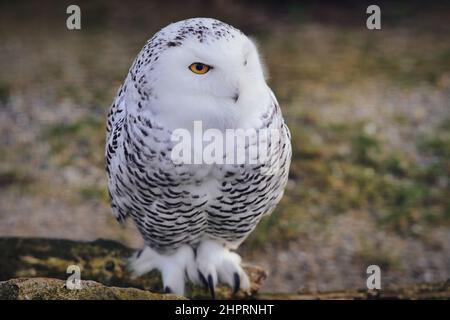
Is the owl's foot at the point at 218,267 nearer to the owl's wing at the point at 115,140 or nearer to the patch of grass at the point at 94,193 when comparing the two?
the owl's wing at the point at 115,140

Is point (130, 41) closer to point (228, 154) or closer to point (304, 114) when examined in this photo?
point (304, 114)

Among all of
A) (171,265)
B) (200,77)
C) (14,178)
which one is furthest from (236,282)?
(14,178)

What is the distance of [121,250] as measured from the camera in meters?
2.33

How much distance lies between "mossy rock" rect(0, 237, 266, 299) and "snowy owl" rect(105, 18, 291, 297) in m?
0.23

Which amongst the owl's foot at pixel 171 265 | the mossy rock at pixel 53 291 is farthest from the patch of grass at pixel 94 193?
the mossy rock at pixel 53 291

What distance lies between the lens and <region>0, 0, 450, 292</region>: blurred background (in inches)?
123

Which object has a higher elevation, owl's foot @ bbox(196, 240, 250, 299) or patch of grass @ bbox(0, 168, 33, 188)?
patch of grass @ bbox(0, 168, 33, 188)

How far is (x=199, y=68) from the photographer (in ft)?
4.89

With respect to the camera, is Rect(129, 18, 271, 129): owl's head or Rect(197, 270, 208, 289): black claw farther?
Rect(197, 270, 208, 289): black claw

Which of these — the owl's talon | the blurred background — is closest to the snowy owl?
the owl's talon

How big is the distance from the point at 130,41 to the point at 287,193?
2189 millimetres

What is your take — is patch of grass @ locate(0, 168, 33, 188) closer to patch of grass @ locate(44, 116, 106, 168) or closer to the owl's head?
patch of grass @ locate(44, 116, 106, 168)

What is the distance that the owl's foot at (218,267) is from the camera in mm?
2137
